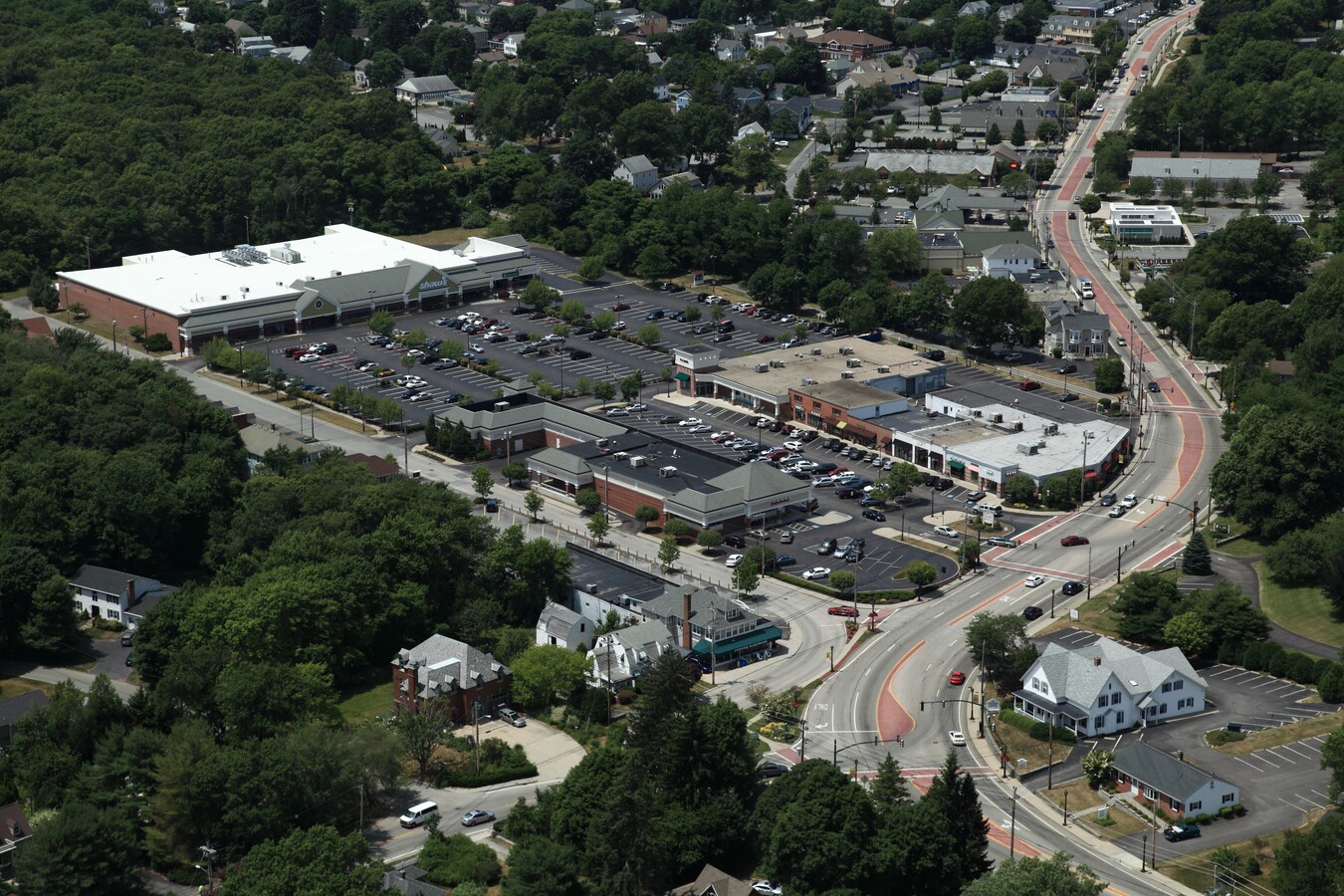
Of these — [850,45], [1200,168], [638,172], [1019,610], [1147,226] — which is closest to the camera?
[1019,610]

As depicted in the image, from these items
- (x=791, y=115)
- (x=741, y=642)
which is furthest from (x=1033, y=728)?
(x=791, y=115)

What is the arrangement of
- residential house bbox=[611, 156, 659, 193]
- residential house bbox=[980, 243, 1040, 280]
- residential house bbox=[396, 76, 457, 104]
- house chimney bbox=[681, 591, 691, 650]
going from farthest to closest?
residential house bbox=[396, 76, 457, 104] < residential house bbox=[611, 156, 659, 193] < residential house bbox=[980, 243, 1040, 280] < house chimney bbox=[681, 591, 691, 650]

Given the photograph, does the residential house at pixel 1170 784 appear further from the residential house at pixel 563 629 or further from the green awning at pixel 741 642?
the residential house at pixel 563 629

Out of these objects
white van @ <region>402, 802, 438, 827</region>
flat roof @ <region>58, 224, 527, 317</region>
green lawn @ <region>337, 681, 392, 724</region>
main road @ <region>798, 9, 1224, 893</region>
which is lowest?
green lawn @ <region>337, 681, 392, 724</region>

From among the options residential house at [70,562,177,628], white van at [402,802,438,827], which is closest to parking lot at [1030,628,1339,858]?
white van at [402,802,438,827]

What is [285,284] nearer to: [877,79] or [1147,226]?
[1147,226]

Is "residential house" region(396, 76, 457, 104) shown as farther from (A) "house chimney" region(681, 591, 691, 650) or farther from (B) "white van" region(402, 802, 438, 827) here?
(B) "white van" region(402, 802, 438, 827)

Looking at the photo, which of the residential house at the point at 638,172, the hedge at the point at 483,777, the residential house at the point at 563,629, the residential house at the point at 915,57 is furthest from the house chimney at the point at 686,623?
the residential house at the point at 915,57
